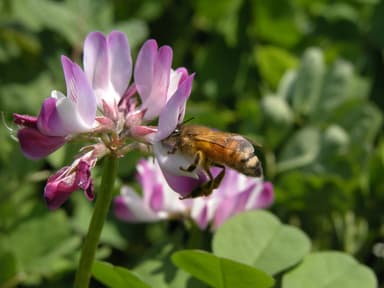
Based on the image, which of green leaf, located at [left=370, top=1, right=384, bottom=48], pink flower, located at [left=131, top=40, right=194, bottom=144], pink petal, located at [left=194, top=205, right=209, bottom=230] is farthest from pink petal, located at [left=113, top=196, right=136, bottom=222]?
green leaf, located at [left=370, top=1, right=384, bottom=48]

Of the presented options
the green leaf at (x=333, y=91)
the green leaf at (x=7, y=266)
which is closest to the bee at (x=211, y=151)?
the green leaf at (x=7, y=266)

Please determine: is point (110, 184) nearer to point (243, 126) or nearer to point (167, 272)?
point (167, 272)

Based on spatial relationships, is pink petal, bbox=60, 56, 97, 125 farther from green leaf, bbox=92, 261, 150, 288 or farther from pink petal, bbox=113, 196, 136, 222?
pink petal, bbox=113, 196, 136, 222

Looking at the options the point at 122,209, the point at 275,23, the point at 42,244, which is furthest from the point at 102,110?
the point at 275,23

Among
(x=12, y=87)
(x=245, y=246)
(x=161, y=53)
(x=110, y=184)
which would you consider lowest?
(x=12, y=87)

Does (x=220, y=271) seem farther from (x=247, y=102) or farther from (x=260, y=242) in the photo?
(x=247, y=102)

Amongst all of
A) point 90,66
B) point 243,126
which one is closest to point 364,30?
point 243,126

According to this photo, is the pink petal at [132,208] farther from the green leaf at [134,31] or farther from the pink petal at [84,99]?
the green leaf at [134,31]
